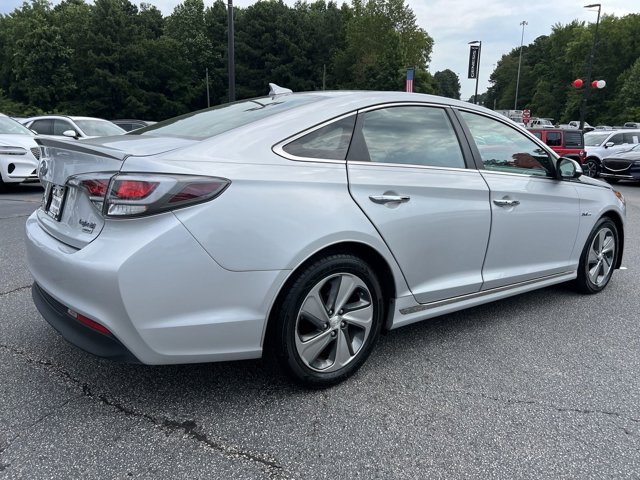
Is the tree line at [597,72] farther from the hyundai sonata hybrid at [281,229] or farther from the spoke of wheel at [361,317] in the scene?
the spoke of wheel at [361,317]

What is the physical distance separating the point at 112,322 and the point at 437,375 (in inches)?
69.6

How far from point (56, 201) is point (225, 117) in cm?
101

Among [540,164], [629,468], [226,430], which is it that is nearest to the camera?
[629,468]

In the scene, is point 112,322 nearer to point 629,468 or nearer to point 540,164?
point 629,468

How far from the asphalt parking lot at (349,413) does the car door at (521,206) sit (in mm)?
512

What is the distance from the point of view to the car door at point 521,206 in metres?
3.28

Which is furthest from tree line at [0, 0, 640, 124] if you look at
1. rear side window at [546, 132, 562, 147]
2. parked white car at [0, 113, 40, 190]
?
parked white car at [0, 113, 40, 190]

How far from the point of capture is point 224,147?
2.29 metres

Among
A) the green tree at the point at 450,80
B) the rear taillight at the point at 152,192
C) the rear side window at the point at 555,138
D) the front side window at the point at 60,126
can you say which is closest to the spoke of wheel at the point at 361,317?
the rear taillight at the point at 152,192

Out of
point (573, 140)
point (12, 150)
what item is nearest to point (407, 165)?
point (12, 150)

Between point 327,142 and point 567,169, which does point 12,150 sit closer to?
point 327,142

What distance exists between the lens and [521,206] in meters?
3.41

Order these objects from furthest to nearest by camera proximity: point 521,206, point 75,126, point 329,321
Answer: point 75,126 < point 521,206 < point 329,321

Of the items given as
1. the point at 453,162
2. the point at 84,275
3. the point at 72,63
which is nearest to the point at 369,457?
the point at 84,275
